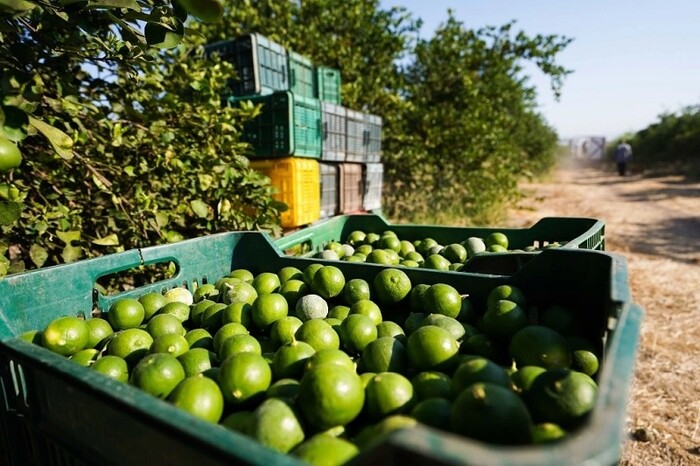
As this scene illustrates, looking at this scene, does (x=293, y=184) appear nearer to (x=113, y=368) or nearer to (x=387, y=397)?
(x=113, y=368)

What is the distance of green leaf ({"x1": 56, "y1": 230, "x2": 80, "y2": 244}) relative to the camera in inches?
105

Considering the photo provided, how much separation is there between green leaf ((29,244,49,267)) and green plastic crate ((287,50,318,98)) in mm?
4307

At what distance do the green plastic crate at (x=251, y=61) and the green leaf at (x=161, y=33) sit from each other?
371 cm

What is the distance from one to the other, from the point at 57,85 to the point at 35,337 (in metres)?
1.45

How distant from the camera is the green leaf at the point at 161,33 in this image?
180 centimetres

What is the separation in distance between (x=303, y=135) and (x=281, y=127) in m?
0.31

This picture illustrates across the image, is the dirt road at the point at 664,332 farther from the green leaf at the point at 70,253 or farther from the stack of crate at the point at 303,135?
the green leaf at the point at 70,253

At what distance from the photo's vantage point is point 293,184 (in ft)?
15.8

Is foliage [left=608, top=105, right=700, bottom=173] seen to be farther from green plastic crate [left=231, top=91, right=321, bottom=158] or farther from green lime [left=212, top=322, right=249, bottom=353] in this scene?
green lime [left=212, top=322, right=249, bottom=353]

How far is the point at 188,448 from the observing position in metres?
1.00

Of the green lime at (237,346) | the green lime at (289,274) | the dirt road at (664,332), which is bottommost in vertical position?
the dirt road at (664,332)

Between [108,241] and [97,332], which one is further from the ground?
[108,241]

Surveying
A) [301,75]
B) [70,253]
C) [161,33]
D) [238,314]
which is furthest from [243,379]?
[301,75]


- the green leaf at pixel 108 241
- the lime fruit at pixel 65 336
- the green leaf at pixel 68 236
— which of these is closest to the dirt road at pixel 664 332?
the lime fruit at pixel 65 336
